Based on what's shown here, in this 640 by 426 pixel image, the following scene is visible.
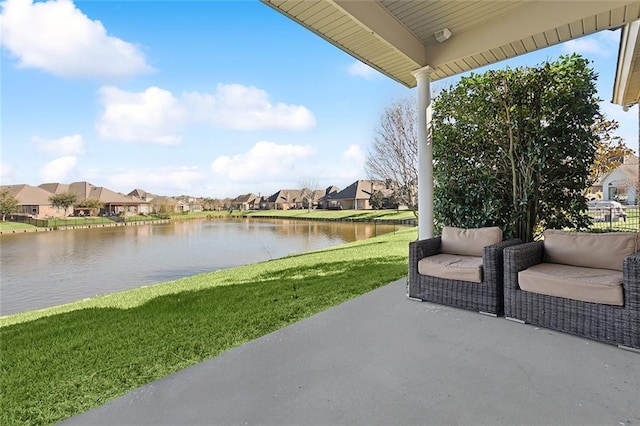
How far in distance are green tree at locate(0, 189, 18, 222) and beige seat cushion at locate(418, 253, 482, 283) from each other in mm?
35152

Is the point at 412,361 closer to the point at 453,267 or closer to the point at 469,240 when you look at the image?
the point at 453,267

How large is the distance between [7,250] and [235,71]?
15573mm

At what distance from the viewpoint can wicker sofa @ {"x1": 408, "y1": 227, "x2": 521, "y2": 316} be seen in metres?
2.72

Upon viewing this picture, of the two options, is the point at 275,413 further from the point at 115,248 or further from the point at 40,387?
the point at 115,248

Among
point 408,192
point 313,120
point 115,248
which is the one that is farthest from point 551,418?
point 313,120

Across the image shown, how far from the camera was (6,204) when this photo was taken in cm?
2641

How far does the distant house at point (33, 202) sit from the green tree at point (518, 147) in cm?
3947

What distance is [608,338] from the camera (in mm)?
2113

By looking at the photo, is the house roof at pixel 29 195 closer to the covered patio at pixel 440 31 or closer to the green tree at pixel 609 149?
the covered patio at pixel 440 31

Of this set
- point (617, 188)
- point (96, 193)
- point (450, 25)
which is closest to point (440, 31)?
point (450, 25)

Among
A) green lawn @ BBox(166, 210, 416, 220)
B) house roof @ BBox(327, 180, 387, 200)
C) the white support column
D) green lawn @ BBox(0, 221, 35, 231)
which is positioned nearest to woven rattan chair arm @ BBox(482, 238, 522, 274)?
the white support column

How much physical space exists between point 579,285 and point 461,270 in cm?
83

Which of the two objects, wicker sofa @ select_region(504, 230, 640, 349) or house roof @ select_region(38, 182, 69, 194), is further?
house roof @ select_region(38, 182, 69, 194)

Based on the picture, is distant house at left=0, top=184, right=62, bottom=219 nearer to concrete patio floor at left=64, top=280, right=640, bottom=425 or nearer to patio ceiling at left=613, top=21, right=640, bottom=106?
concrete patio floor at left=64, top=280, right=640, bottom=425
